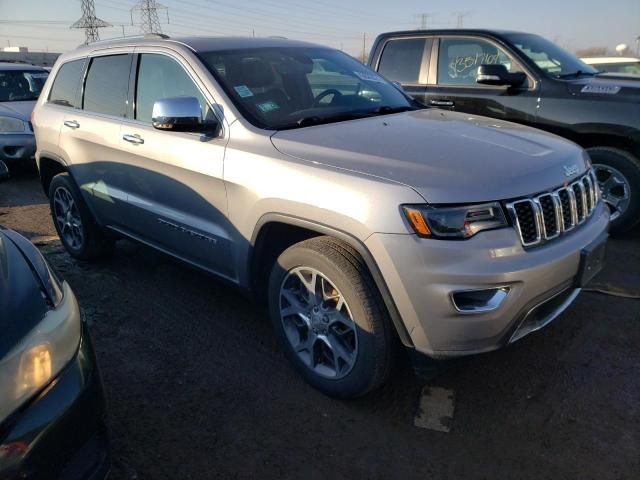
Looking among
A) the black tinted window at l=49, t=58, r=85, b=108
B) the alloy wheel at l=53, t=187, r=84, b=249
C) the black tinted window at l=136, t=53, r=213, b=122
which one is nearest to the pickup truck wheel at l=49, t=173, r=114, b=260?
the alloy wheel at l=53, t=187, r=84, b=249

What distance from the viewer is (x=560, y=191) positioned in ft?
8.52

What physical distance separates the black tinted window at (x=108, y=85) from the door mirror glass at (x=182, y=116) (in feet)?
3.27

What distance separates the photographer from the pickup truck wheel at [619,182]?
15.7 ft

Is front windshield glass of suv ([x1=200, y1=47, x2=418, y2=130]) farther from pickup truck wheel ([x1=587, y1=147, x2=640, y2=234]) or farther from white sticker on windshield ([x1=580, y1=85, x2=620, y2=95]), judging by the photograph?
pickup truck wheel ([x1=587, y1=147, x2=640, y2=234])

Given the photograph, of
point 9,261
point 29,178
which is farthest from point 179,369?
point 29,178

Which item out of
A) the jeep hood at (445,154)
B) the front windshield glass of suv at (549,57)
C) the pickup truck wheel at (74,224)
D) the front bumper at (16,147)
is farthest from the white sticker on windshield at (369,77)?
the front bumper at (16,147)

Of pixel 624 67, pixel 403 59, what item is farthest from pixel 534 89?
pixel 624 67

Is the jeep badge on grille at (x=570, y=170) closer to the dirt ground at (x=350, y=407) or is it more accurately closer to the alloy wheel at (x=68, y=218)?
the dirt ground at (x=350, y=407)

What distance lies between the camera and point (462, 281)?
2.21m

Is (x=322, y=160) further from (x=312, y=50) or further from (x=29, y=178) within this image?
(x=29, y=178)

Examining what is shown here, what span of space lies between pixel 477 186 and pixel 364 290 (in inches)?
26.8

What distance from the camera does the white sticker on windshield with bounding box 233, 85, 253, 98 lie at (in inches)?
125

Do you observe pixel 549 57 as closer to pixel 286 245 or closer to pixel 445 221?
pixel 286 245

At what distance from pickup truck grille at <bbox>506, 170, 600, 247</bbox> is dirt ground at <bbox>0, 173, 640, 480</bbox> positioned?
0.66m
